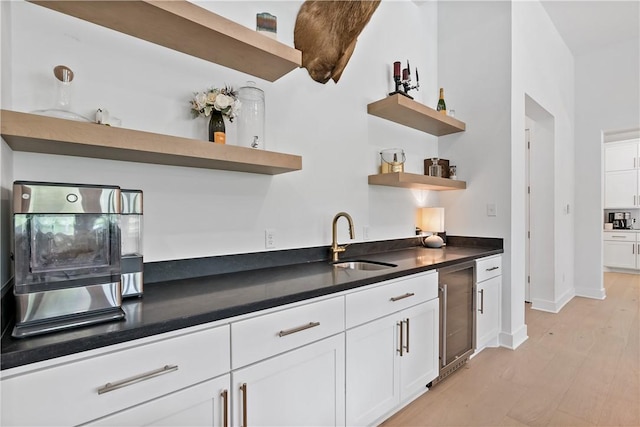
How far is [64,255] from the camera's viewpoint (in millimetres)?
1004

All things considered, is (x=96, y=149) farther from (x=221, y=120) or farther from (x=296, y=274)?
(x=296, y=274)

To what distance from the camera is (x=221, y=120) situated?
1654mm

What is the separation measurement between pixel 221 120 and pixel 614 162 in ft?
24.8

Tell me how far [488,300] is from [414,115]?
1676mm

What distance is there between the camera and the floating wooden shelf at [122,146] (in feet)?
3.51

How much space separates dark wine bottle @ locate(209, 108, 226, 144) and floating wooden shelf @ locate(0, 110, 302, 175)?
0.12 metres

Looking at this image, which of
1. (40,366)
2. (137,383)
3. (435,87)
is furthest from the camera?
(435,87)

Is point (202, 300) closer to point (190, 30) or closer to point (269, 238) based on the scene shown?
point (269, 238)

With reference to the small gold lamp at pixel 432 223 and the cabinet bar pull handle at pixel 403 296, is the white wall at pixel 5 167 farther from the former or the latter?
the small gold lamp at pixel 432 223

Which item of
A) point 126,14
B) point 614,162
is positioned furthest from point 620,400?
point 614,162

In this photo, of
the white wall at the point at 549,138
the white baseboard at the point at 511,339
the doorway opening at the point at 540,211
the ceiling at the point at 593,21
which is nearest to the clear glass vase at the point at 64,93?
the white wall at the point at 549,138

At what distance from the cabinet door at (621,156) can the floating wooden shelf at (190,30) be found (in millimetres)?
7163

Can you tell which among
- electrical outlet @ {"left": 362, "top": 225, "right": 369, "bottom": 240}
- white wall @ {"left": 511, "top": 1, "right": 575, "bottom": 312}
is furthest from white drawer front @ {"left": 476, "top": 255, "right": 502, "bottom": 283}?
electrical outlet @ {"left": 362, "top": 225, "right": 369, "bottom": 240}

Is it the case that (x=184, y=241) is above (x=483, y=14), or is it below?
below
